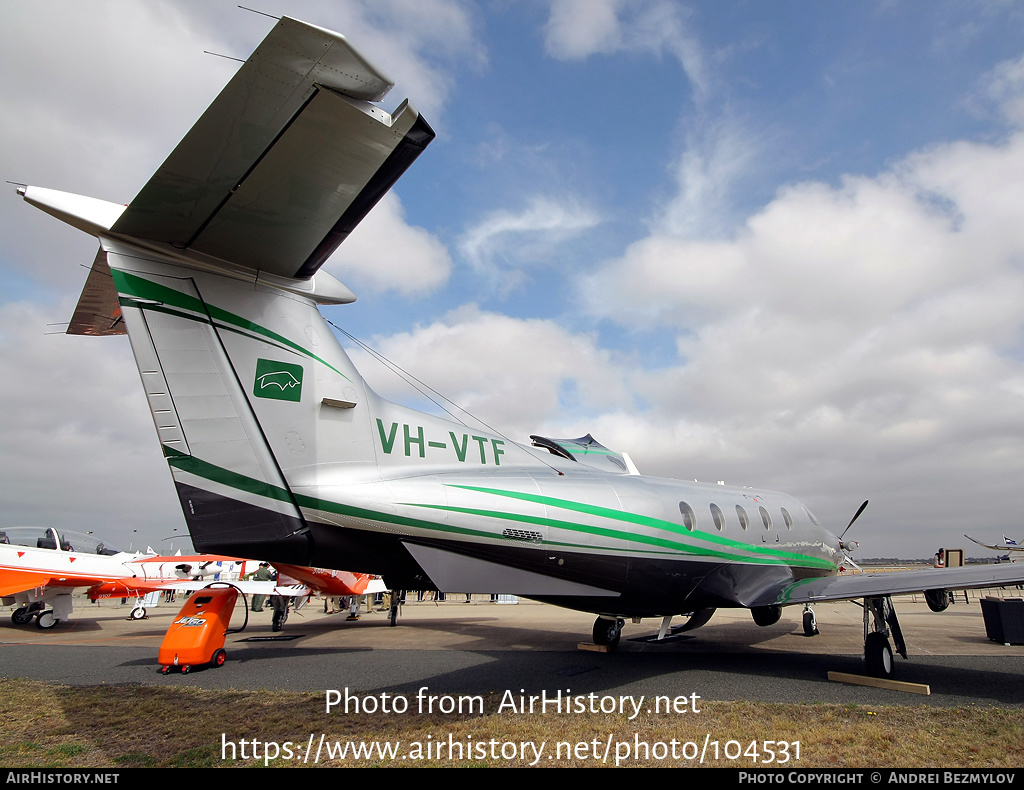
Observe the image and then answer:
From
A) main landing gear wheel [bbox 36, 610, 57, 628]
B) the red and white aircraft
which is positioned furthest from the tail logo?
main landing gear wheel [bbox 36, 610, 57, 628]

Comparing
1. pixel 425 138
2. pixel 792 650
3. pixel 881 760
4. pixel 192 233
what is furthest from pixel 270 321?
pixel 792 650

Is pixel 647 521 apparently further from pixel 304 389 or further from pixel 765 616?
pixel 765 616

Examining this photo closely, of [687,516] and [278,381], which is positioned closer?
[278,381]

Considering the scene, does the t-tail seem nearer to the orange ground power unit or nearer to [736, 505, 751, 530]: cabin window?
the orange ground power unit

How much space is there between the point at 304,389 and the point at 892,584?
884cm

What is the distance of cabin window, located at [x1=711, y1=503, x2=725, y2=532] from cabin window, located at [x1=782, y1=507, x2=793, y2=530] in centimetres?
297

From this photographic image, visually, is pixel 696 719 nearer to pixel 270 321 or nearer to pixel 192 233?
pixel 270 321

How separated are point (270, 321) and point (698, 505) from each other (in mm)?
7318

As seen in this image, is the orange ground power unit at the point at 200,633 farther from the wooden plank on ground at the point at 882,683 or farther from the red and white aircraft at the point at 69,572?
the wooden plank on ground at the point at 882,683

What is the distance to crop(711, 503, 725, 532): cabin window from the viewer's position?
9.87 meters

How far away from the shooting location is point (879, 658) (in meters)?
8.37

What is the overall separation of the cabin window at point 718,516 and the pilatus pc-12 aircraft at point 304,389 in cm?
189

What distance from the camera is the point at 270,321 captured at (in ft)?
19.3

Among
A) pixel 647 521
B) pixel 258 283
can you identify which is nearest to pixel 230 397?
pixel 258 283
